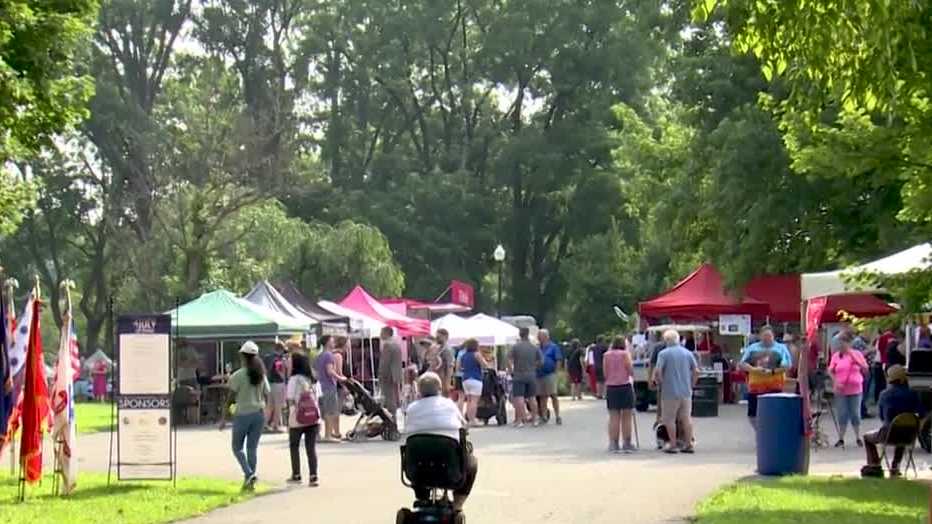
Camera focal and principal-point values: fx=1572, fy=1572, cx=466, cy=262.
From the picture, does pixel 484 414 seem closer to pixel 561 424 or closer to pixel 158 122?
pixel 561 424

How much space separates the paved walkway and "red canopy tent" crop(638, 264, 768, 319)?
395 inches

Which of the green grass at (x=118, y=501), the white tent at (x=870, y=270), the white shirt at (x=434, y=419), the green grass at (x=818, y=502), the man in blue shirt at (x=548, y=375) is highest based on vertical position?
the white tent at (x=870, y=270)

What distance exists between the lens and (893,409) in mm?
18531

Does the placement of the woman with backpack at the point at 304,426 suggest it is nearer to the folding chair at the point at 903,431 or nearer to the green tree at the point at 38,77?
the green tree at the point at 38,77

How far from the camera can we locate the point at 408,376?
1387 inches

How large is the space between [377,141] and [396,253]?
7943 mm

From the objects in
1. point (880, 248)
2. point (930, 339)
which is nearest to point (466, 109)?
point (880, 248)

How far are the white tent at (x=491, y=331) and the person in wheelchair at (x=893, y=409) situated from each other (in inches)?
Answer: 889

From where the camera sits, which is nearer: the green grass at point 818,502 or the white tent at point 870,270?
the green grass at point 818,502

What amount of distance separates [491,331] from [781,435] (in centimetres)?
2412

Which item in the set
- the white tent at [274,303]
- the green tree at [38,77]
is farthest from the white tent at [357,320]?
the green tree at [38,77]

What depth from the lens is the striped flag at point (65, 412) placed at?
55.5ft

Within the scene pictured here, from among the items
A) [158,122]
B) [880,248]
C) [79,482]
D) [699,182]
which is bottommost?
[79,482]

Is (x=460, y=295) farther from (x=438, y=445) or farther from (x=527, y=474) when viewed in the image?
(x=438, y=445)
